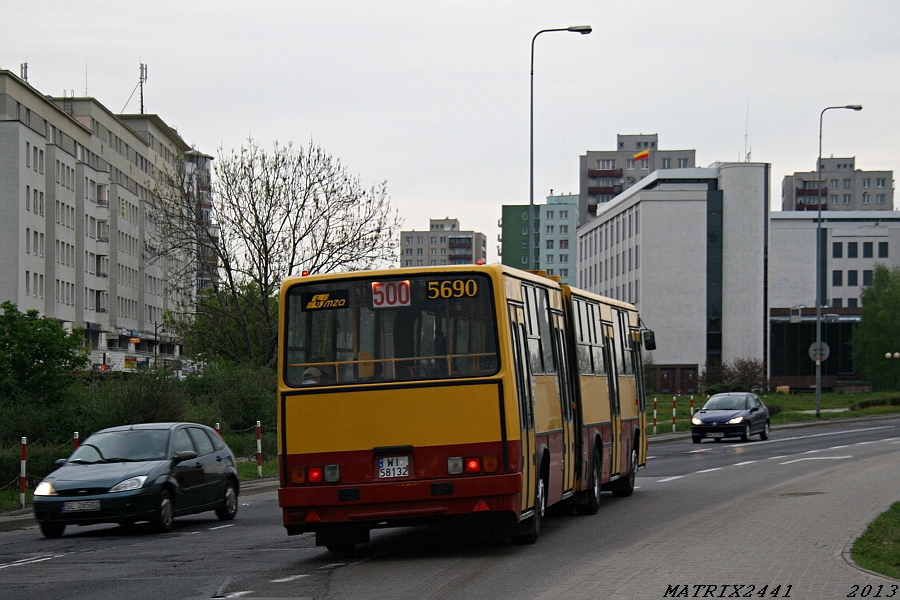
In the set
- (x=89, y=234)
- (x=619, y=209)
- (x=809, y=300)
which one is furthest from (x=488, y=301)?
(x=809, y=300)

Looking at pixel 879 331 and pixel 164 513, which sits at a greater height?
pixel 879 331

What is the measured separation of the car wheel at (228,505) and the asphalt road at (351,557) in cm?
21

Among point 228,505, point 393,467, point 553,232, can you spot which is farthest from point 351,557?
point 553,232

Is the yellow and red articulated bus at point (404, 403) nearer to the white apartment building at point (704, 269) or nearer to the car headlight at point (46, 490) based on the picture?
the car headlight at point (46, 490)

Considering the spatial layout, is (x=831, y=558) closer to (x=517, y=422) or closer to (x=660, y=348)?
Result: (x=517, y=422)

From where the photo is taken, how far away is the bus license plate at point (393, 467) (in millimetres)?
12148

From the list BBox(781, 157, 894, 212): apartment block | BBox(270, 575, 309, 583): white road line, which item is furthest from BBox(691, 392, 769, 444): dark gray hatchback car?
BBox(781, 157, 894, 212): apartment block

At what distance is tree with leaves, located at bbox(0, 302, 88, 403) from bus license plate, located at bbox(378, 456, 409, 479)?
80.5 ft

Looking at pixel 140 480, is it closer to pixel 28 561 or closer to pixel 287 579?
pixel 28 561

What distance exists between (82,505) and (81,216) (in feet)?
282

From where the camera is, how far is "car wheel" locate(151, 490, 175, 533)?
642 inches

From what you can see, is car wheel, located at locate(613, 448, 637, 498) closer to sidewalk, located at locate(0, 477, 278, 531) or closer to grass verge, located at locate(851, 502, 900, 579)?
grass verge, located at locate(851, 502, 900, 579)

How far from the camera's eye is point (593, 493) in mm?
16953

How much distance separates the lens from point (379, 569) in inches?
459
